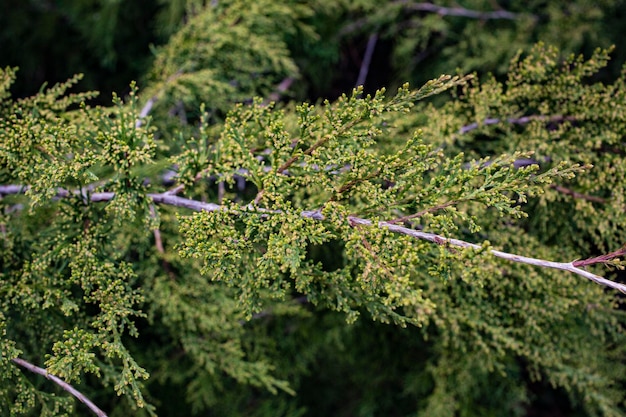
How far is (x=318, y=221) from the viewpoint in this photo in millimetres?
1668

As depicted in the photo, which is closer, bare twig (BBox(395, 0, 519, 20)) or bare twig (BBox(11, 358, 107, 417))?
bare twig (BBox(11, 358, 107, 417))

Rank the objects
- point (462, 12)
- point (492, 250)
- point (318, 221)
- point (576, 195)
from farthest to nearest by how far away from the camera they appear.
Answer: point (462, 12)
point (576, 195)
point (318, 221)
point (492, 250)

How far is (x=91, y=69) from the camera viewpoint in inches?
199

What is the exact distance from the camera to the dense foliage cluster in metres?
1.62

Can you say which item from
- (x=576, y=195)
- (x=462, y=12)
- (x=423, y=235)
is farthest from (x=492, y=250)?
(x=462, y=12)

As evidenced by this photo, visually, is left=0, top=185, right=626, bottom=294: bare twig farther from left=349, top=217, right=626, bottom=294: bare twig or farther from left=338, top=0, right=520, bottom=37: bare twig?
left=338, top=0, right=520, bottom=37: bare twig

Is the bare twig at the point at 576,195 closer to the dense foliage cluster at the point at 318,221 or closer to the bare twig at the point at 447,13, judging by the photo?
the dense foliage cluster at the point at 318,221

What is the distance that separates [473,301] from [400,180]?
3.13ft

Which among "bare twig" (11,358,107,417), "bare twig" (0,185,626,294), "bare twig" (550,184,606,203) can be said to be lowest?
"bare twig" (11,358,107,417)

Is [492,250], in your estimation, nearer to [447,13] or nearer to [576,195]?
[576,195]

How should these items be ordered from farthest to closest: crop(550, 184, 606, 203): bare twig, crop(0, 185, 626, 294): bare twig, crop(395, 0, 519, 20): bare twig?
crop(395, 0, 519, 20): bare twig
crop(550, 184, 606, 203): bare twig
crop(0, 185, 626, 294): bare twig

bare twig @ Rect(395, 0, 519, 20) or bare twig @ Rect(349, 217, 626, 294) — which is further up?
bare twig @ Rect(395, 0, 519, 20)

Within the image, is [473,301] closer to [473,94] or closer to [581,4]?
[473,94]

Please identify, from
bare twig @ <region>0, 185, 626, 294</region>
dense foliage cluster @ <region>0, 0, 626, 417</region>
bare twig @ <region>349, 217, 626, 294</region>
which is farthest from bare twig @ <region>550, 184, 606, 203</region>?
bare twig @ <region>349, 217, 626, 294</region>
